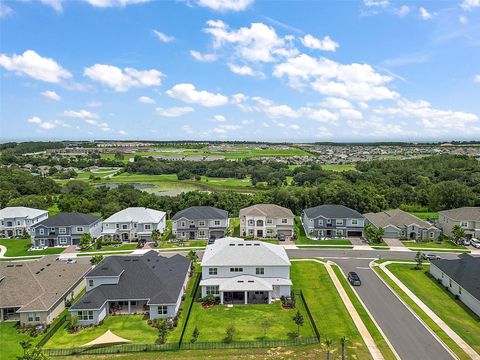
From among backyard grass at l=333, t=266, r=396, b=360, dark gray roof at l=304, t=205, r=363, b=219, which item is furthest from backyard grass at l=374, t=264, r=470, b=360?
dark gray roof at l=304, t=205, r=363, b=219

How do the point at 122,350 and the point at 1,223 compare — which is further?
the point at 1,223

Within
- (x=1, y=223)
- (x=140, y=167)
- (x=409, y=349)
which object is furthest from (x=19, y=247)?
(x=140, y=167)

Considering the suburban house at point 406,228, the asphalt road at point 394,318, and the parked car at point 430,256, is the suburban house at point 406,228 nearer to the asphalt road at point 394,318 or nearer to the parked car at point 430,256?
the parked car at point 430,256

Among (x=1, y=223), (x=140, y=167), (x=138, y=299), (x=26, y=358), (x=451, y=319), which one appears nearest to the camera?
(x=26, y=358)

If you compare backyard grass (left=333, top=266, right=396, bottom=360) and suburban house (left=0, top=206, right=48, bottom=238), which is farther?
suburban house (left=0, top=206, right=48, bottom=238)

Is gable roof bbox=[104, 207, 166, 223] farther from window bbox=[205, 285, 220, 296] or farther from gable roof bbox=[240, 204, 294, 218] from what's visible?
window bbox=[205, 285, 220, 296]

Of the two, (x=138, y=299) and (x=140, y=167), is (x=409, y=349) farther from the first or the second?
(x=140, y=167)

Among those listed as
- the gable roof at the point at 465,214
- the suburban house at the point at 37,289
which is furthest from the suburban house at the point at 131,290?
the gable roof at the point at 465,214
